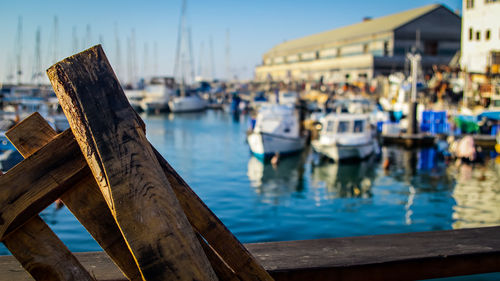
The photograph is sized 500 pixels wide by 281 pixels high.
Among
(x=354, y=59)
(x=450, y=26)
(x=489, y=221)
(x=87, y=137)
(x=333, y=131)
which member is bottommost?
(x=489, y=221)

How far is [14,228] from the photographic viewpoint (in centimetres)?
187

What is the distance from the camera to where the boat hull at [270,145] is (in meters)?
25.6

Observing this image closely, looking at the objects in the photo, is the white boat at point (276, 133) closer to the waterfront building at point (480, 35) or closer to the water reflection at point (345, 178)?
the water reflection at point (345, 178)

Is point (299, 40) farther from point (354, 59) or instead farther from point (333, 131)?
point (333, 131)

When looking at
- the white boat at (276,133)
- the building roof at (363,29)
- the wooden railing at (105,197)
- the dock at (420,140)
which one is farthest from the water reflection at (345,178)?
the building roof at (363,29)

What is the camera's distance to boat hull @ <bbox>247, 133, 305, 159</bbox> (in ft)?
84.0

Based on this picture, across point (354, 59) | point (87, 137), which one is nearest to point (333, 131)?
point (87, 137)

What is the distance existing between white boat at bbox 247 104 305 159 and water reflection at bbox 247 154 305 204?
2.15 ft

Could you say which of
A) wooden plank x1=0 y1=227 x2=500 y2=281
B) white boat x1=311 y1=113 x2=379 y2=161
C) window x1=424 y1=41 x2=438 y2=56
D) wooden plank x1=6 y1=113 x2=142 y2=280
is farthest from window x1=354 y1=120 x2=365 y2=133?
window x1=424 y1=41 x2=438 y2=56

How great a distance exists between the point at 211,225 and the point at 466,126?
31918 mm

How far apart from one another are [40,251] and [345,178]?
19257 mm

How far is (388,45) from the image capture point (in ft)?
226

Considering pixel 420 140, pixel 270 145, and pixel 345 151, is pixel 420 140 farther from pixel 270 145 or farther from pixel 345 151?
pixel 270 145

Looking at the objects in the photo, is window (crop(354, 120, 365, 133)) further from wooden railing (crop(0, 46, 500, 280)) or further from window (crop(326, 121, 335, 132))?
wooden railing (crop(0, 46, 500, 280))
